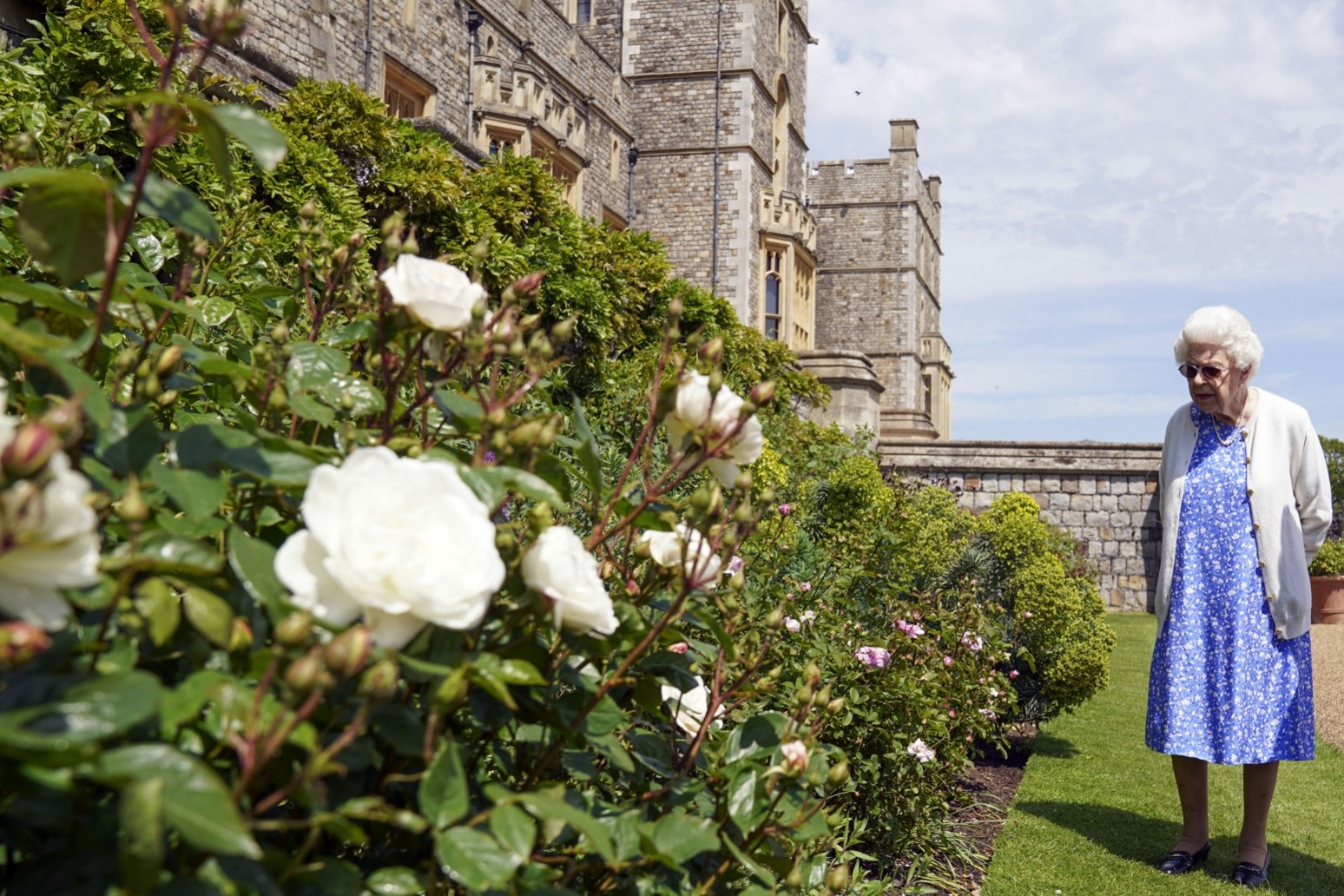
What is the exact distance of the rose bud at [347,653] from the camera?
2.57 ft

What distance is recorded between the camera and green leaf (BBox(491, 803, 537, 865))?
36.4 inches

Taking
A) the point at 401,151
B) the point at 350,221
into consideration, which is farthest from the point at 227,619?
the point at 401,151

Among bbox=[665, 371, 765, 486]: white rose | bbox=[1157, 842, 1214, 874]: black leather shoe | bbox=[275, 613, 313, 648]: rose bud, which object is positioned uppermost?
bbox=[665, 371, 765, 486]: white rose

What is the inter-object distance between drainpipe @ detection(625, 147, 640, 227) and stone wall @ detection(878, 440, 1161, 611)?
6.11 metres

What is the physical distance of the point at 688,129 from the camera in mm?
18578

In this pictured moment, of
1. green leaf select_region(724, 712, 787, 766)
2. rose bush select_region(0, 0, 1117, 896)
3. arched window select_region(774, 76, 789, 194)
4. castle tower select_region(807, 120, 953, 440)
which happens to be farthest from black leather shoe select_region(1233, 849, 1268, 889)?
castle tower select_region(807, 120, 953, 440)

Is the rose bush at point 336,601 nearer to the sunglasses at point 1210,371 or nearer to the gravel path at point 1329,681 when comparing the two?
the sunglasses at point 1210,371

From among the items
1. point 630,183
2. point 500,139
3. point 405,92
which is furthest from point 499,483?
point 630,183

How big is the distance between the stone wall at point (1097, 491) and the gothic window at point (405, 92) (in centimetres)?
815

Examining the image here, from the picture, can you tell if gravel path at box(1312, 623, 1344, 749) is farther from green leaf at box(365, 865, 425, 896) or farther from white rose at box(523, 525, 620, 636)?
green leaf at box(365, 865, 425, 896)

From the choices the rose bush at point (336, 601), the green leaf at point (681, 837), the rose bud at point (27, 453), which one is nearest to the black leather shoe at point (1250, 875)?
the rose bush at point (336, 601)

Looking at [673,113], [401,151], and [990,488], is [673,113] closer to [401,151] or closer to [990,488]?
[990,488]

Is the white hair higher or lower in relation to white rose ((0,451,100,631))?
higher

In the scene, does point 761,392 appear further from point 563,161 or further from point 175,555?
point 563,161
